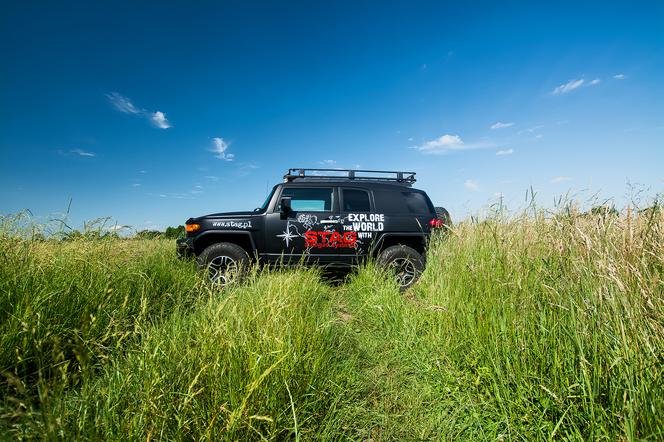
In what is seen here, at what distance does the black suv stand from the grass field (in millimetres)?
2119

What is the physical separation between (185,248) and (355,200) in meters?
3.47

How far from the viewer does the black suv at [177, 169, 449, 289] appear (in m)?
5.21

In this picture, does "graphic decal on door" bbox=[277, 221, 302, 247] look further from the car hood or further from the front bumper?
the front bumper

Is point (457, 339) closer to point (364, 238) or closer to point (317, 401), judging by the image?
point (317, 401)

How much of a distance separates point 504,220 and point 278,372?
2.89m

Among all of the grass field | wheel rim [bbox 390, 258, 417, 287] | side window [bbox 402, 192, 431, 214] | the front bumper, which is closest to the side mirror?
the front bumper

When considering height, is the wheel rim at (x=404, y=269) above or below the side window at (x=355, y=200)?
below

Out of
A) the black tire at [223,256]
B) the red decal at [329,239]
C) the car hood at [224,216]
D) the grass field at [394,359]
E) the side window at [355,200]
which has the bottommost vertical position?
the grass field at [394,359]

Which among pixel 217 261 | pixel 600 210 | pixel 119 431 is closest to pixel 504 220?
pixel 600 210

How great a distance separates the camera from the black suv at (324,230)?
5207 mm

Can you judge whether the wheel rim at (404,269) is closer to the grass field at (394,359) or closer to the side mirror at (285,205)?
the grass field at (394,359)

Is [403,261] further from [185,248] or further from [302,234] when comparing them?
[185,248]

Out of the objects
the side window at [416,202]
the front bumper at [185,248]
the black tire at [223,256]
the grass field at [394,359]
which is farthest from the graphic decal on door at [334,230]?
the grass field at [394,359]

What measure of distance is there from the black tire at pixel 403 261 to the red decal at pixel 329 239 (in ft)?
2.10
